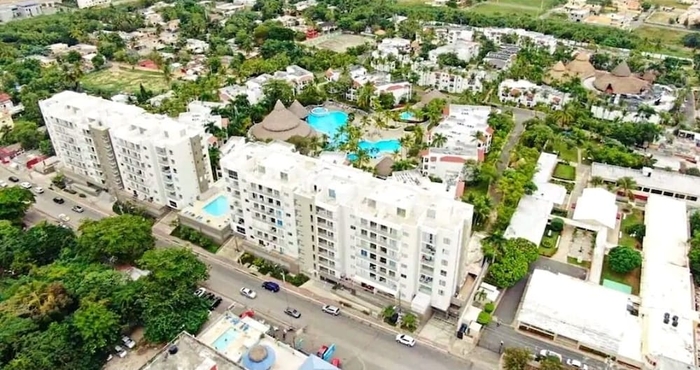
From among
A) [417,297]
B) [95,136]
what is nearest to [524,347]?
[417,297]

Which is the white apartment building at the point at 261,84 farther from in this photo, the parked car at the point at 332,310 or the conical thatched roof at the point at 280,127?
the parked car at the point at 332,310

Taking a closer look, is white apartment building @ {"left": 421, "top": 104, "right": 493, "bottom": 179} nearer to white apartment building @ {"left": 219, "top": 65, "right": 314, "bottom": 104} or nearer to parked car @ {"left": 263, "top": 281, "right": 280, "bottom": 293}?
parked car @ {"left": 263, "top": 281, "right": 280, "bottom": 293}

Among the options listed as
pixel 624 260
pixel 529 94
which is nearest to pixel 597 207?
pixel 624 260

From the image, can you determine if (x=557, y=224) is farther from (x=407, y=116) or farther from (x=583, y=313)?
(x=407, y=116)

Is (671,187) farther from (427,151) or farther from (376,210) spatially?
(376,210)

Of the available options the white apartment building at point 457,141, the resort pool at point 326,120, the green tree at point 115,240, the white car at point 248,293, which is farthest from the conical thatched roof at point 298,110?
the white car at point 248,293

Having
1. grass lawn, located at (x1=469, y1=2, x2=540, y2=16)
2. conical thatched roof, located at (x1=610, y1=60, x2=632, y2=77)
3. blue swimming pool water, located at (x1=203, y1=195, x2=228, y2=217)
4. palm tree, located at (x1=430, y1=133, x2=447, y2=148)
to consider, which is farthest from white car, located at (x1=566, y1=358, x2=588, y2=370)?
grass lawn, located at (x1=469, y1=2, x2=540, y2=16)
